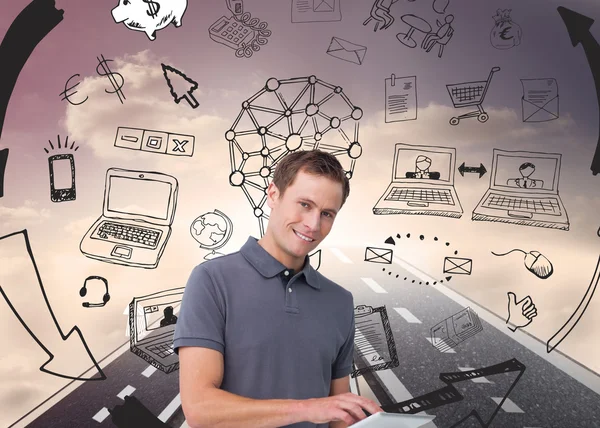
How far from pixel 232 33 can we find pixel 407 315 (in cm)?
145

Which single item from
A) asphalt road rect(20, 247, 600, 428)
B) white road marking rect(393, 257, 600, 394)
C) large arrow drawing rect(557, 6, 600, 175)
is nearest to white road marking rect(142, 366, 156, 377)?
asphalt road rect(20, 247, 600, 428)

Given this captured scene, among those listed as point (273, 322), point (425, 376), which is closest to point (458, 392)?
point (425, 376)

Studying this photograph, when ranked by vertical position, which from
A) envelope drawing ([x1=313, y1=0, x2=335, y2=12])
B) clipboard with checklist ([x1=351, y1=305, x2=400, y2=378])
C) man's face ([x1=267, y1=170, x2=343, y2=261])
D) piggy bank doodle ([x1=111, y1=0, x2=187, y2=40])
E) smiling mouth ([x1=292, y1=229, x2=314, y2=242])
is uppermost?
envelope drawing ([x1=313, y1=0, x2=335, y2=12])

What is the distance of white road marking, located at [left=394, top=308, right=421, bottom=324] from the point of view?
252 centimetres

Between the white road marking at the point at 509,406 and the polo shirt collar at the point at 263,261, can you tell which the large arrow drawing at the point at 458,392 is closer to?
the white road marking at the point at 509,406

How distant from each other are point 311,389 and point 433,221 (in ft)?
4.57

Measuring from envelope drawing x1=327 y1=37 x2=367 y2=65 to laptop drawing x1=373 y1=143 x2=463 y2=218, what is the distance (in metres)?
0.43

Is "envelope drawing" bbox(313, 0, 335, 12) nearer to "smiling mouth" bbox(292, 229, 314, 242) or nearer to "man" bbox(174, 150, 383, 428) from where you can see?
"man" bbox(174, 150, 383, 428)

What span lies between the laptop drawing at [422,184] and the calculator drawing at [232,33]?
0.81 meters

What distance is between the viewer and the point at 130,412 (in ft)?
7.89

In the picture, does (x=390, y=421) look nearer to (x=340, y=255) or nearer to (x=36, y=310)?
(x=340, y=255)

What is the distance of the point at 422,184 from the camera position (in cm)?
257

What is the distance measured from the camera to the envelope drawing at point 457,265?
8.30 ft

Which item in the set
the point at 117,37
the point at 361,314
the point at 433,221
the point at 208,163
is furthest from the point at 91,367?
the point at 433,221
